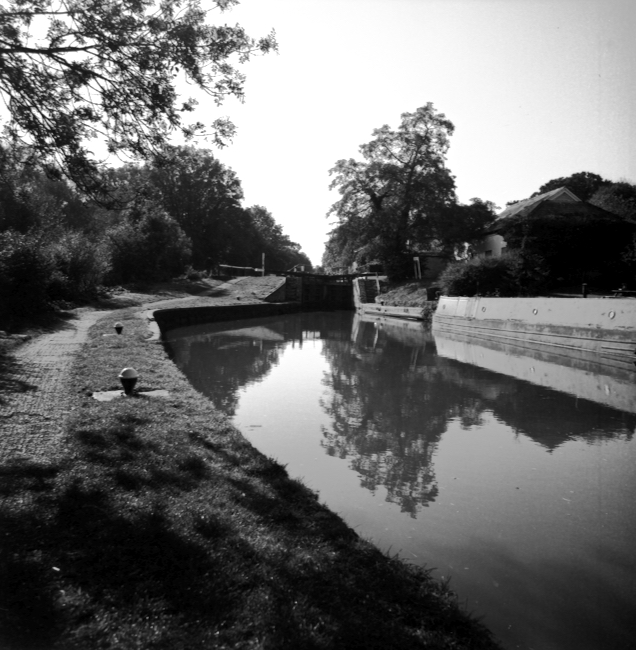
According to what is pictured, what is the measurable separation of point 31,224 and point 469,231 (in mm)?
24324

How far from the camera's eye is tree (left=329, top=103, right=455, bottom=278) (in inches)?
1454

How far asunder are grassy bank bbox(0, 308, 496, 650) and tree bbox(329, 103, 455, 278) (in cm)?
3376

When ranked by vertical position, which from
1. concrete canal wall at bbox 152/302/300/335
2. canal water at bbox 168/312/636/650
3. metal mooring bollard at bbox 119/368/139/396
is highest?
metal mooring bollard at bbox 119/368/139/396

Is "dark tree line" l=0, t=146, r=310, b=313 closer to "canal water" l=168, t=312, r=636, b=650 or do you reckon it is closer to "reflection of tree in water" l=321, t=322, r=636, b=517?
"canal water" l=168, t=312, r=636, b=650

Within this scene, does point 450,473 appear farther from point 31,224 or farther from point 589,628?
point 31,224

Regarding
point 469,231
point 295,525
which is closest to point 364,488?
point 295,525

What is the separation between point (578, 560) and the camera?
3.92m

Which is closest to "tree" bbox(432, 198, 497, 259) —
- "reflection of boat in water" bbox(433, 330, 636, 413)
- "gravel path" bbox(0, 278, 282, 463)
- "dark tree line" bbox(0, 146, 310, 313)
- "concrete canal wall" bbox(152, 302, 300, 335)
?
"concrete canal wall" bbox(152, 302, 300, 335)

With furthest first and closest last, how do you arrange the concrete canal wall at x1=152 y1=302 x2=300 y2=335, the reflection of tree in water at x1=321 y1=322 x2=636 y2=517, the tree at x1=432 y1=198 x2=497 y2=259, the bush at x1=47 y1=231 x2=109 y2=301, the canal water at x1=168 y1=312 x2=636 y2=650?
the tree at x1=432 y1=198 x2=497 y2=259
the concrete canal wall at x1=152 y1=302 x2=300 y2=335
the bush at x1=47 y1=231 x2=109 y2=301
the reflection of tree in water at x1=321 y1=322 x2=636 y2=517
the canal water at x1=168 y1=312 x2=636 y2=650

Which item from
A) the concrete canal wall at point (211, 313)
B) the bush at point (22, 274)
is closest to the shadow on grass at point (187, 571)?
the bush at point (22, 274)

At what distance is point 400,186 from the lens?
37.7m

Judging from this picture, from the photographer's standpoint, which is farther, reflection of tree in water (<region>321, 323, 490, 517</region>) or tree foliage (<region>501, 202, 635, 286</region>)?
tree foliage (<region>501, 202, 635, 286</region>)

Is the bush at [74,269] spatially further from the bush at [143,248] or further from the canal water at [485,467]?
the canal water at [485,467]

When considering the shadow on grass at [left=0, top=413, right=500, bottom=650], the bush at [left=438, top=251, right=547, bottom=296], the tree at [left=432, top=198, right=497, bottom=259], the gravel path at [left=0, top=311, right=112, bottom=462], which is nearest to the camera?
the shadow on grass at [left=0, top=413, right=500, bottom=650]
